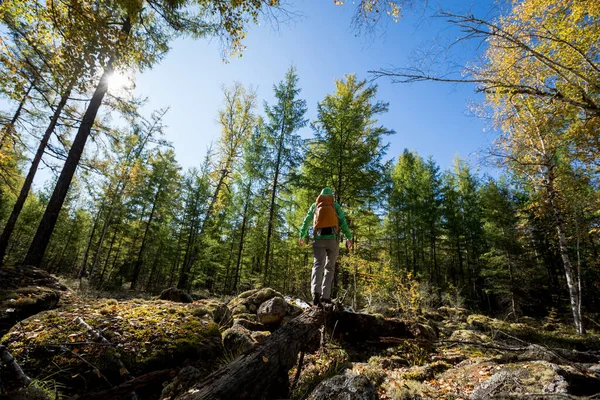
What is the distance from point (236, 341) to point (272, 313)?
2.02 metres

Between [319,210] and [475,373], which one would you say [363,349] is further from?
[319,210]

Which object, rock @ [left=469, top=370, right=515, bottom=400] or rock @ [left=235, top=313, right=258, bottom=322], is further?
rock @ [left=235, top=313, right=258, bottom=322]

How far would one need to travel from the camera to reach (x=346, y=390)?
2381 mm

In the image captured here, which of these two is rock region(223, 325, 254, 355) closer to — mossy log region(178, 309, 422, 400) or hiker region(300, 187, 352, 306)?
mossy log region(178, 309, 422, 400)

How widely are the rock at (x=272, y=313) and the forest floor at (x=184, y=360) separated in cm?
121

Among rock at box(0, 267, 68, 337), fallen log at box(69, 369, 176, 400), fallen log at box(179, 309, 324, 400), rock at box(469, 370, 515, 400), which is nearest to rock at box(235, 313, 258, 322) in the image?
fallen log at box(179, 309, 324, 400)

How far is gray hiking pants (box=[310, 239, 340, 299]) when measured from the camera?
16.0 feet

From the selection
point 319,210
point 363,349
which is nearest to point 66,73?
point 319,210

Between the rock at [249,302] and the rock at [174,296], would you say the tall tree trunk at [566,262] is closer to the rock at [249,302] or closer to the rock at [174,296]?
the rock at [249,302]

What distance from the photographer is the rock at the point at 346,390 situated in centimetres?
232

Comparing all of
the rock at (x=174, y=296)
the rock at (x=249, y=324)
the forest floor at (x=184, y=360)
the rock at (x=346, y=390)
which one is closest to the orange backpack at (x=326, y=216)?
the forest floor at (x=184, y=360)

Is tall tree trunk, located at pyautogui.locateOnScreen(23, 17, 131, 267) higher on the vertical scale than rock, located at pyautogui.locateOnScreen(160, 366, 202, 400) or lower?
higher

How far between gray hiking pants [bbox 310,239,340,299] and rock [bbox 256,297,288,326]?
201 cm

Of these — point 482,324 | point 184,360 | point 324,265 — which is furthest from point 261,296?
point 482,324
